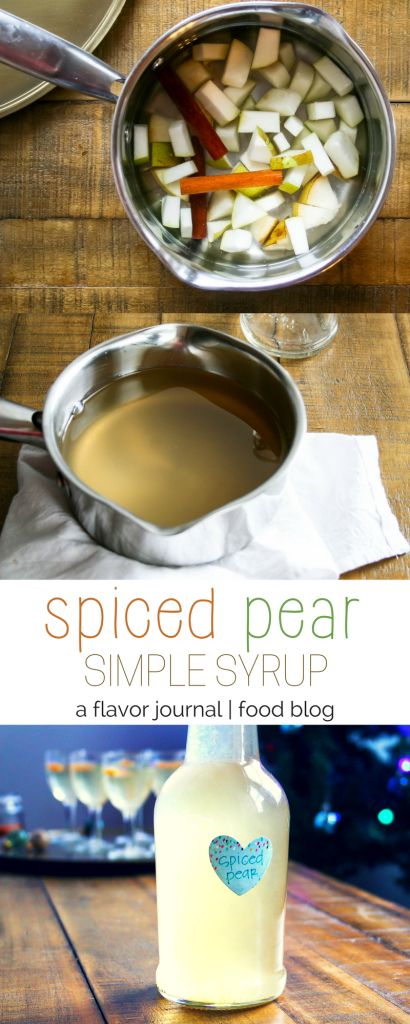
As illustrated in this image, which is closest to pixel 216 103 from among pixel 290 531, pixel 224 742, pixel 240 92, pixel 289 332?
pixel 240 92

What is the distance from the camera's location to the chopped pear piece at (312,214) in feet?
1.79

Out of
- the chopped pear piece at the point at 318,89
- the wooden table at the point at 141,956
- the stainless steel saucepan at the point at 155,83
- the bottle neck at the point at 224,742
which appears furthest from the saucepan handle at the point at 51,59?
the wooden table at the point at 141,956

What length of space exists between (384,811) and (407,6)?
0.48m

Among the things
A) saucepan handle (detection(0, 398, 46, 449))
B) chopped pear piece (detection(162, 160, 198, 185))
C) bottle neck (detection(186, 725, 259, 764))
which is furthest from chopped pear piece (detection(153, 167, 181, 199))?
bottle neck (detection(186, 725, 259, 764))

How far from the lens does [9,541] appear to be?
52 cm

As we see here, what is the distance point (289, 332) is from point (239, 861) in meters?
0.28

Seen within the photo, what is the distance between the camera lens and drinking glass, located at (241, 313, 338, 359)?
1.84 feet

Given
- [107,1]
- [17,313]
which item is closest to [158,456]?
[17,313]

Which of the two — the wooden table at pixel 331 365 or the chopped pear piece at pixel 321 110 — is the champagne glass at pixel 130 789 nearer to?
the wooden table at pixel 331 365

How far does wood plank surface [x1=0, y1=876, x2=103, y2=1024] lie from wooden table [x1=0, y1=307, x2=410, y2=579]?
26 cm

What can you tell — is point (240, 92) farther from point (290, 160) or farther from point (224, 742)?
point (224, 742)

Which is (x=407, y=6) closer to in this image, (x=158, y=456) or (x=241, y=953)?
(x=158, y=456)

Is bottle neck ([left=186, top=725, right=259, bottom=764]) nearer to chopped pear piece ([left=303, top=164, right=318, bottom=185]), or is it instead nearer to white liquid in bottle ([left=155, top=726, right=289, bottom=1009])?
white liquid in bottle ([left=155, top=726, right=289, bottom=1009])

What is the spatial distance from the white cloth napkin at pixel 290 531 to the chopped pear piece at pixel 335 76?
0.60 feet
